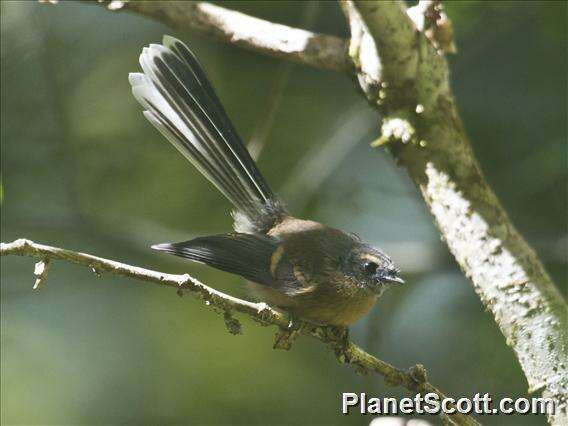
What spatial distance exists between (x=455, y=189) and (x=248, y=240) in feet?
3.56

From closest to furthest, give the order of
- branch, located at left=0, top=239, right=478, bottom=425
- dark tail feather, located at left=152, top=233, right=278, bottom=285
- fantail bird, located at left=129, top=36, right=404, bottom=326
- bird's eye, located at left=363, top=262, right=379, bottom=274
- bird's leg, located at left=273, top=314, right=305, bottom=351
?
branch, located at left=0, top=239, right=478, bottom=425
bird's leg, located at left=273, top=314, right=305, bottom=351
dark tail feather, located at left=152, top=233, right=278, bottom=285
fantail bird, located at left=129, top=36, right=404, bottom=326
bird's eye, located at left=363, top=262, right=379, bottom=274

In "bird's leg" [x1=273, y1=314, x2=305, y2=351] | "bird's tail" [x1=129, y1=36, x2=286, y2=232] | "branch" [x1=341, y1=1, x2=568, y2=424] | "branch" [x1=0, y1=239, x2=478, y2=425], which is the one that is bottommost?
"branch" [x1=0, y1=239, x2=478, y2=425]

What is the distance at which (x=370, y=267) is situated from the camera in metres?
3.96

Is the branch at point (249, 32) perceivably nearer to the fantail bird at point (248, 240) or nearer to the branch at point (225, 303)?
the fantail bird at point (248, 240)

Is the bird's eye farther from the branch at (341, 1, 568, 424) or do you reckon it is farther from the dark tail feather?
the branch at (341, 1, 568, 424)

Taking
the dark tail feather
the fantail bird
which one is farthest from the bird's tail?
the dark tail feather

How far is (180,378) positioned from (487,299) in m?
3.06

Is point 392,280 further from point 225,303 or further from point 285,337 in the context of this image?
point 225,303

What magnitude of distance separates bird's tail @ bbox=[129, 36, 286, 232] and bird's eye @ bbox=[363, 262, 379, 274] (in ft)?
1.98

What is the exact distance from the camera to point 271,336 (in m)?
5.83

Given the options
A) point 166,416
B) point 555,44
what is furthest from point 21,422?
point 555,44

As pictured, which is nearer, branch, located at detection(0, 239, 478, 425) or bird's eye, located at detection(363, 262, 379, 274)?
branch, located at detection(0, 239, 478, 425)

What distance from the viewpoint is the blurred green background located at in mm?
5188

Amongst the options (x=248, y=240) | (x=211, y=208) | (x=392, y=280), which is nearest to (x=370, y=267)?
(x=392, y=280)
